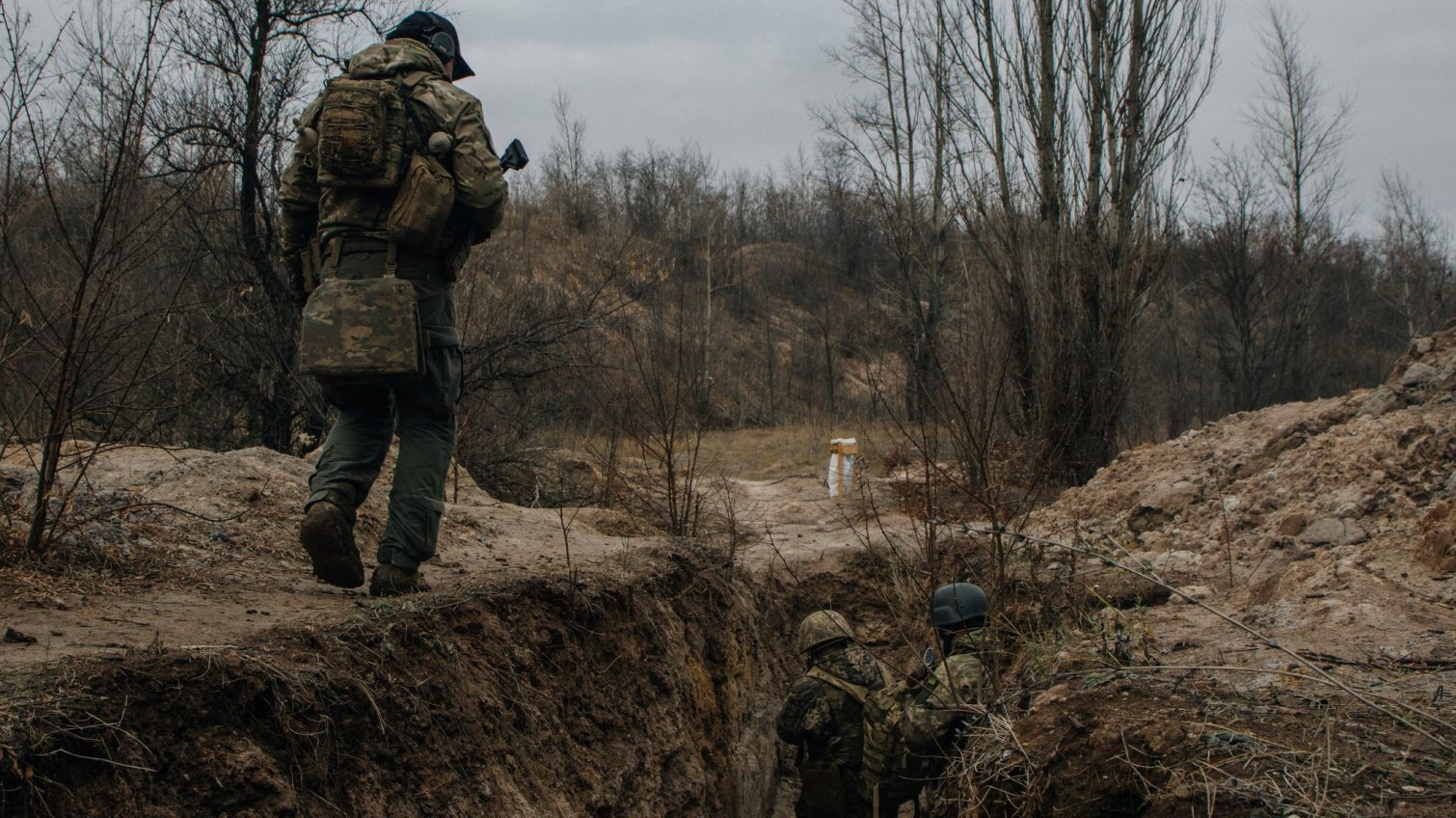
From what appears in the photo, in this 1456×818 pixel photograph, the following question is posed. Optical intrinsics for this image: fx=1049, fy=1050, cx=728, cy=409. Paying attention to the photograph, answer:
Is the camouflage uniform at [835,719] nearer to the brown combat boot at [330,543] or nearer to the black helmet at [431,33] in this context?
the brown combat boot at [330,543]

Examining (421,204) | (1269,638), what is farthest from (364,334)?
(1269,638)

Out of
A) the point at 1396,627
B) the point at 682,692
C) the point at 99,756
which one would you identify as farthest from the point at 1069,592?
the point at 99,756

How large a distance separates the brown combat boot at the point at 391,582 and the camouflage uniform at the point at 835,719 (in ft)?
9.42

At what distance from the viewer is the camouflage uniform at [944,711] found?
454 cm

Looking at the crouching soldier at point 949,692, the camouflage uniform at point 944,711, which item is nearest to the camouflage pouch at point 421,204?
the crouching soldier at point 949,692

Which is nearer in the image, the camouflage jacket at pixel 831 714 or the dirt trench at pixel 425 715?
the dirt trench at pixel 425 715

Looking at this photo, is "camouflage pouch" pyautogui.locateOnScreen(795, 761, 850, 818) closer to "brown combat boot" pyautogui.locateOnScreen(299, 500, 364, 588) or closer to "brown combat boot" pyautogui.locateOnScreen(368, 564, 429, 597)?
"brown combat boot" pyautogui.locateOnScreen(368, 564, 429, 597)

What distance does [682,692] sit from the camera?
16.4ft

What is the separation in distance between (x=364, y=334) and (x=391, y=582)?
838 mm

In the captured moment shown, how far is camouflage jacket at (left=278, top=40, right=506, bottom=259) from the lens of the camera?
3605mm

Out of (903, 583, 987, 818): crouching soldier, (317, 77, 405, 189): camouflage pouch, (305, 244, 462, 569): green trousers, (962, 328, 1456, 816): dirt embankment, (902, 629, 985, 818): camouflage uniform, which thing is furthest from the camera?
(902, 629, 985, 818): camouflage uniform

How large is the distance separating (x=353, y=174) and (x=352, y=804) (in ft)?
6.57

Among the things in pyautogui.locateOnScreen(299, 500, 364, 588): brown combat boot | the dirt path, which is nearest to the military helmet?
the dirt path

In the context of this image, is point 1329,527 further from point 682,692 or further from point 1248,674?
point 682,692
